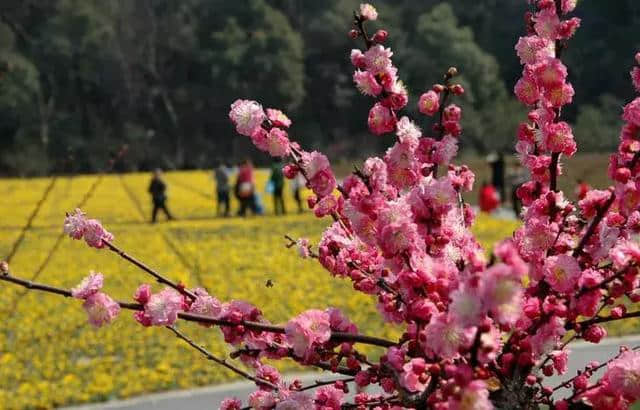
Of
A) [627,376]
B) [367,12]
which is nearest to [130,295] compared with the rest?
[367,12]

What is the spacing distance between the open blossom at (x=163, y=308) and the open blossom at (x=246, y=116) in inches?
15.8

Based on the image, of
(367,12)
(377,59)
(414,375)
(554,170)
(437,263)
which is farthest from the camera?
(554,170)

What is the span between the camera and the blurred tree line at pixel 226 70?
49.0 metres

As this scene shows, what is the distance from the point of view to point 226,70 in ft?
182

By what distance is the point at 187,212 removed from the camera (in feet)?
78.8

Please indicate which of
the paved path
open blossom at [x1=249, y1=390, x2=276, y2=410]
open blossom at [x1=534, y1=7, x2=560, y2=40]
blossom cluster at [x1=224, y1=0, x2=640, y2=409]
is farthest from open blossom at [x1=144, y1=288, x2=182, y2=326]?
the paved path

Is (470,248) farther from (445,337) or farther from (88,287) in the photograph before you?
(88,287)

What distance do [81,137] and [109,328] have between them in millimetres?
42525

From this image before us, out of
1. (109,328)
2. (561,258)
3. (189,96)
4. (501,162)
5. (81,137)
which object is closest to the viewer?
(561,258)

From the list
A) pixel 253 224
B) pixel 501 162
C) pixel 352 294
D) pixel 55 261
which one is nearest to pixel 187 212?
pixel 253 224

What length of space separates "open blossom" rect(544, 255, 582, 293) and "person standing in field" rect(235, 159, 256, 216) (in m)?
18.1

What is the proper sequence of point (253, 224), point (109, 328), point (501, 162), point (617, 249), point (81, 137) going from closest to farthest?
point (617, 249) < point (109, 328) < point (253, 224) < point (501, 162) < point (81, 137)

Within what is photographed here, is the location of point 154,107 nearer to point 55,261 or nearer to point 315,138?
point 315,138

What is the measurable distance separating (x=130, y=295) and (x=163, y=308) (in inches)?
379
